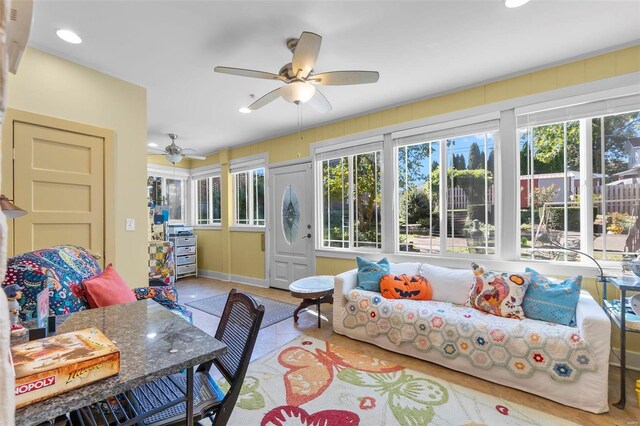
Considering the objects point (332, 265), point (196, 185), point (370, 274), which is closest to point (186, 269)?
point (196, 185)

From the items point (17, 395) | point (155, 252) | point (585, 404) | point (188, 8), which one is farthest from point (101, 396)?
point (155, 252)

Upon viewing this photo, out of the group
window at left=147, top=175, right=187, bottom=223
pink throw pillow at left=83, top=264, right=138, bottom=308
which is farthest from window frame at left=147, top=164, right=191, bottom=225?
pink throw pillow at left=83, top=264, right=138, bottom=308

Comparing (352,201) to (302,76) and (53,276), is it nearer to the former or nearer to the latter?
(302,76)

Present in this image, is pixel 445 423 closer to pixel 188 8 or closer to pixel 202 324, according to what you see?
pixel 202 324

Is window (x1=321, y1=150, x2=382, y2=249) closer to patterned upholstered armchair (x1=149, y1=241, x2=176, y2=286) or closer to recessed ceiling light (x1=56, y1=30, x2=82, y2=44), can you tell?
patterned upholstered armchair (x1=149, y1=241, x2=176, y2=286)

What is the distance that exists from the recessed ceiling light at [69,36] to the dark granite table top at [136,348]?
2049 millimetres

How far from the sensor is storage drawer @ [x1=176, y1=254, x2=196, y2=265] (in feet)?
18.9

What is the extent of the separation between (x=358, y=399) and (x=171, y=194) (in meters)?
5.71

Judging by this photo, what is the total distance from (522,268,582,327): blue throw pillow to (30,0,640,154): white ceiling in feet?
6.14

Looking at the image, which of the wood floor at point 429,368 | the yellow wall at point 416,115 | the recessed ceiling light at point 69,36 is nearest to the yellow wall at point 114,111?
the recessed ceiling light at point 69,36

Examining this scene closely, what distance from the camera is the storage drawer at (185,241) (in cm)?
577

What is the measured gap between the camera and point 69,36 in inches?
87.1

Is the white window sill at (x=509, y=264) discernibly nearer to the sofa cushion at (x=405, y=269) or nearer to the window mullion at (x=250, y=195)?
the sofa cushion at (x=405, y=269)

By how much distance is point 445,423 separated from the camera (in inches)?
70.9
